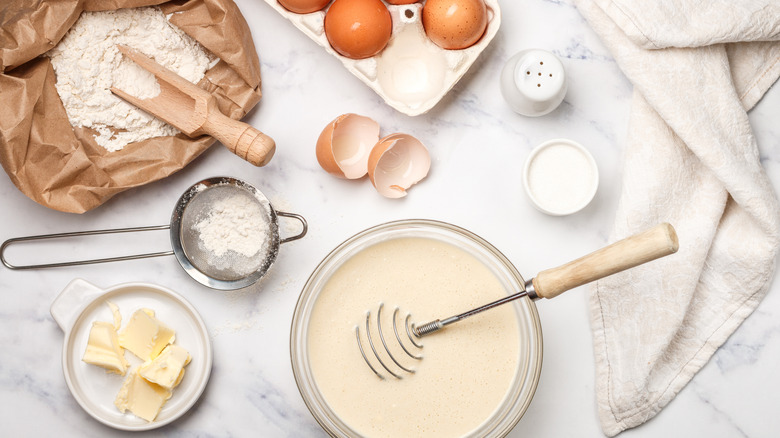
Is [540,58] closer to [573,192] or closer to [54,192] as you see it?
[573,192]

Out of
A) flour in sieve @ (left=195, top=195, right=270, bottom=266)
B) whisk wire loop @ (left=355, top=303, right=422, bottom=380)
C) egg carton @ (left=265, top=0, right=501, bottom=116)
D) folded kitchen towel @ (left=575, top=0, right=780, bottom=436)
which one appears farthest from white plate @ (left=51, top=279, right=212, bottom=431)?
folded kitchen towel @ (left=575, top=0, right=780, bottom=436)

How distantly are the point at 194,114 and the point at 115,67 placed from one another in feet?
0.75

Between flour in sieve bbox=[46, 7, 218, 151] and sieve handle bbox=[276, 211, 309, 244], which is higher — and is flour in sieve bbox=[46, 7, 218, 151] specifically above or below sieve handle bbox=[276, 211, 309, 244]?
above

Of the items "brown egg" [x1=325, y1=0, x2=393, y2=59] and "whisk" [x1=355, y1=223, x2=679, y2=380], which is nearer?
"whisk" [x1=355, y1=223, x2=679, y2=380]

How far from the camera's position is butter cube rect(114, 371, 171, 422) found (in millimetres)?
1371

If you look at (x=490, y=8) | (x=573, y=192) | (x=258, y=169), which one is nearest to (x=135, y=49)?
(x=258, y=169)

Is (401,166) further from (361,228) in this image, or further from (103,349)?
(103,349)

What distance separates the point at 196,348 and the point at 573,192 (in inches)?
36.7

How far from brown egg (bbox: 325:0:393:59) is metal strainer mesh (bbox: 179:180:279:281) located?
1.23ft

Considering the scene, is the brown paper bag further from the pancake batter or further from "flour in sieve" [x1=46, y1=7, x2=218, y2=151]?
the pancake batter

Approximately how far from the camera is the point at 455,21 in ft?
4.33

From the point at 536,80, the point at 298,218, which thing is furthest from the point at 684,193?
the point at 298,218

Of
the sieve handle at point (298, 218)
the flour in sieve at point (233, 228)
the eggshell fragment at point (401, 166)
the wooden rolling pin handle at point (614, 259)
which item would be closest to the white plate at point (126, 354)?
the flour in sieve at point (233, 228)

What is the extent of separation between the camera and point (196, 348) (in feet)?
4.72
